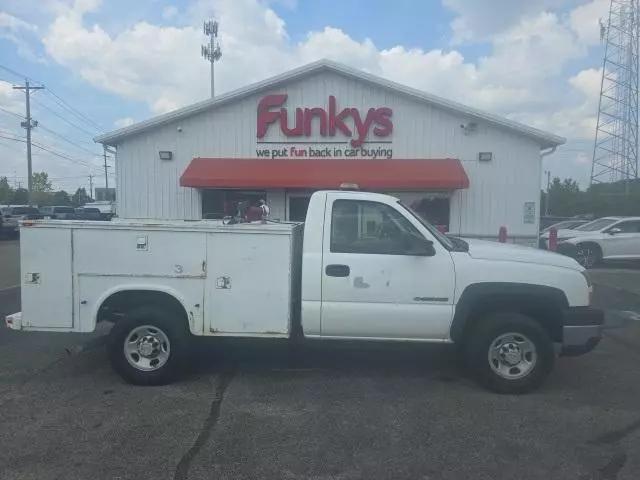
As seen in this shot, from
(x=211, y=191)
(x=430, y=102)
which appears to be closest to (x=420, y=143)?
(x=430, y=102)

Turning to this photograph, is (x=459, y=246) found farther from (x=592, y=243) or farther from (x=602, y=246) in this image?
(x=602, y=246)

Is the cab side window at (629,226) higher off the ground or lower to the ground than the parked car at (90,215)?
lower

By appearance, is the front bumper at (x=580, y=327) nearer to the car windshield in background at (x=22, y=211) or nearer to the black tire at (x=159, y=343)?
the black tire at (x=159, y=343)

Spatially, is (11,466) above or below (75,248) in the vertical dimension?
below

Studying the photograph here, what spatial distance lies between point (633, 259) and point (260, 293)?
14.6 meters

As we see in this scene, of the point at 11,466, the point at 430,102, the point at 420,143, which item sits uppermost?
the point at 430,102

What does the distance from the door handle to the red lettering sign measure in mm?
10863

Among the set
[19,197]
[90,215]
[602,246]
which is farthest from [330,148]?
[19,197]

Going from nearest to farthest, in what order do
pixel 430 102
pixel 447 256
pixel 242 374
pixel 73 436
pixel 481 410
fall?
pixel 73 436
pixel 481 410
pixel 447 256
pixel 242 374
pixel 430 102

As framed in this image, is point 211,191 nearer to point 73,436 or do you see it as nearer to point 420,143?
point 420,143

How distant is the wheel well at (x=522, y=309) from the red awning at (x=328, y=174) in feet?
29.4

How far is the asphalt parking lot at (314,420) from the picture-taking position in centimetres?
393

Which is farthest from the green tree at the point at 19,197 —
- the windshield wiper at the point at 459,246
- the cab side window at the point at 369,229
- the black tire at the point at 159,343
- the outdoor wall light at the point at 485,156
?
the windshield wiper at the point at 459,246

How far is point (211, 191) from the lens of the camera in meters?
16.0
